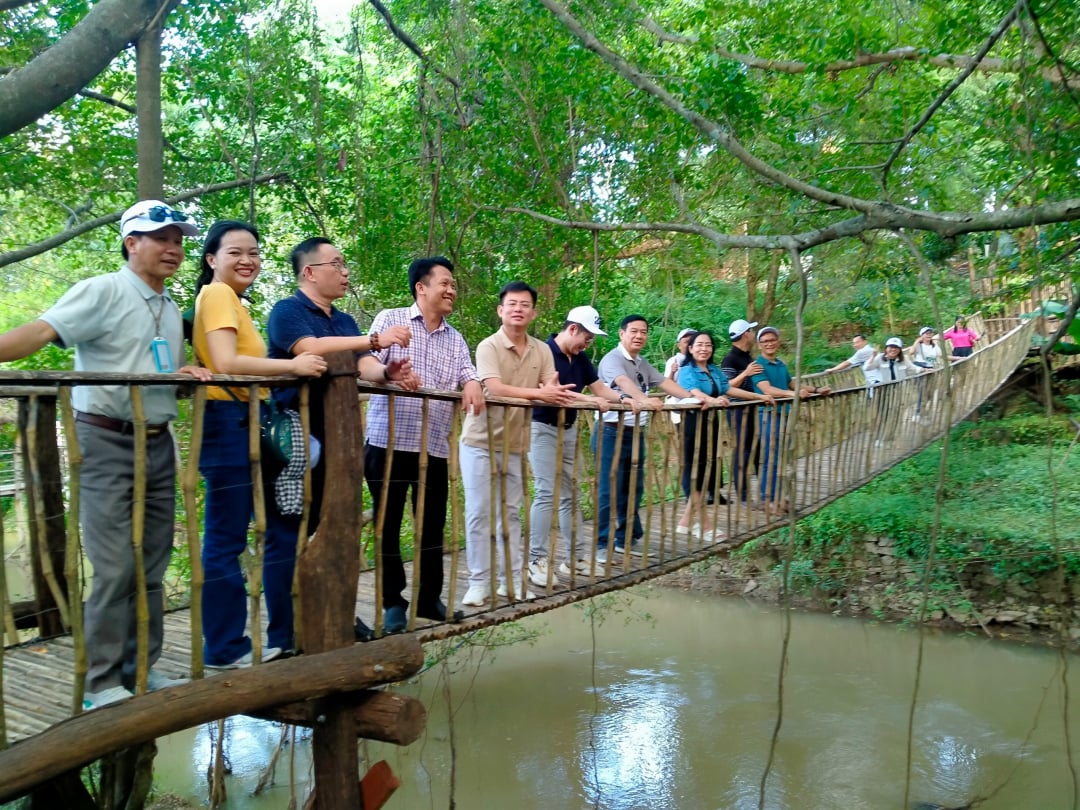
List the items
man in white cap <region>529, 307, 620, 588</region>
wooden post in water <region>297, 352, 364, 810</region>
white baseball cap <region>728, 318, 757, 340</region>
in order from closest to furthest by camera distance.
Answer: wooden post in water <region>297, 352, 364, 810</region> < man in white cap <region>529, 307, 620, 588</region> < white baseball cap <region>728, 318, 757, 340</region>

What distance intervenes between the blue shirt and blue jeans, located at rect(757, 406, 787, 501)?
253mm

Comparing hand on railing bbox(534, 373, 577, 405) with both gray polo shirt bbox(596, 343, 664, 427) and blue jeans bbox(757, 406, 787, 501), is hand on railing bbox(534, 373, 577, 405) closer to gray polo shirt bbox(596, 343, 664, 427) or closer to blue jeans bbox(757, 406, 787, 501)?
gray polo shirt bbox(596, 343, 664, 427)

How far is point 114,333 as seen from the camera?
77.0 inches

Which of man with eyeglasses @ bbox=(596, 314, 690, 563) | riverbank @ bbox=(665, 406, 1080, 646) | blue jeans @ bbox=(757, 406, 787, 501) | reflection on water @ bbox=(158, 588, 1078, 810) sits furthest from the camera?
riverbank @ bbox=(665, 406, 1080, 646)

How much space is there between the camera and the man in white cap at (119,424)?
6.28 feet

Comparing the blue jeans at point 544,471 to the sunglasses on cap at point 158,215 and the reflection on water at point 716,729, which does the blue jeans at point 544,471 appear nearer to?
the reflection on water at point 716,729

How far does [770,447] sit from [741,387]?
47 centimetres

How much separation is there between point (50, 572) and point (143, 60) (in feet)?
6.23

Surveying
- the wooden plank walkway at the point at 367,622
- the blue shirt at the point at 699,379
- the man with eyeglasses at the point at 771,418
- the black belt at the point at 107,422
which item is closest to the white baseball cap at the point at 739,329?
the man with eyeglasses at the point at 771,418

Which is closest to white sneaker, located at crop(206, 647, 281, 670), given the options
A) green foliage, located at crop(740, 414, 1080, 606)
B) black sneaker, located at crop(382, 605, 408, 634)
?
black sneaker, located at crop(382, 605, 408, 634)

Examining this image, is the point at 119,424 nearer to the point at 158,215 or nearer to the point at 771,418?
the point at 158,215

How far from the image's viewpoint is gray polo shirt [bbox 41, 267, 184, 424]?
1.87 metres

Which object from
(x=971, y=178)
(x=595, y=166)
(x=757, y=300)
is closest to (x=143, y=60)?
(x=595, y=166)

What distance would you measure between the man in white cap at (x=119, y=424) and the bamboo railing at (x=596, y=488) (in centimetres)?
9
